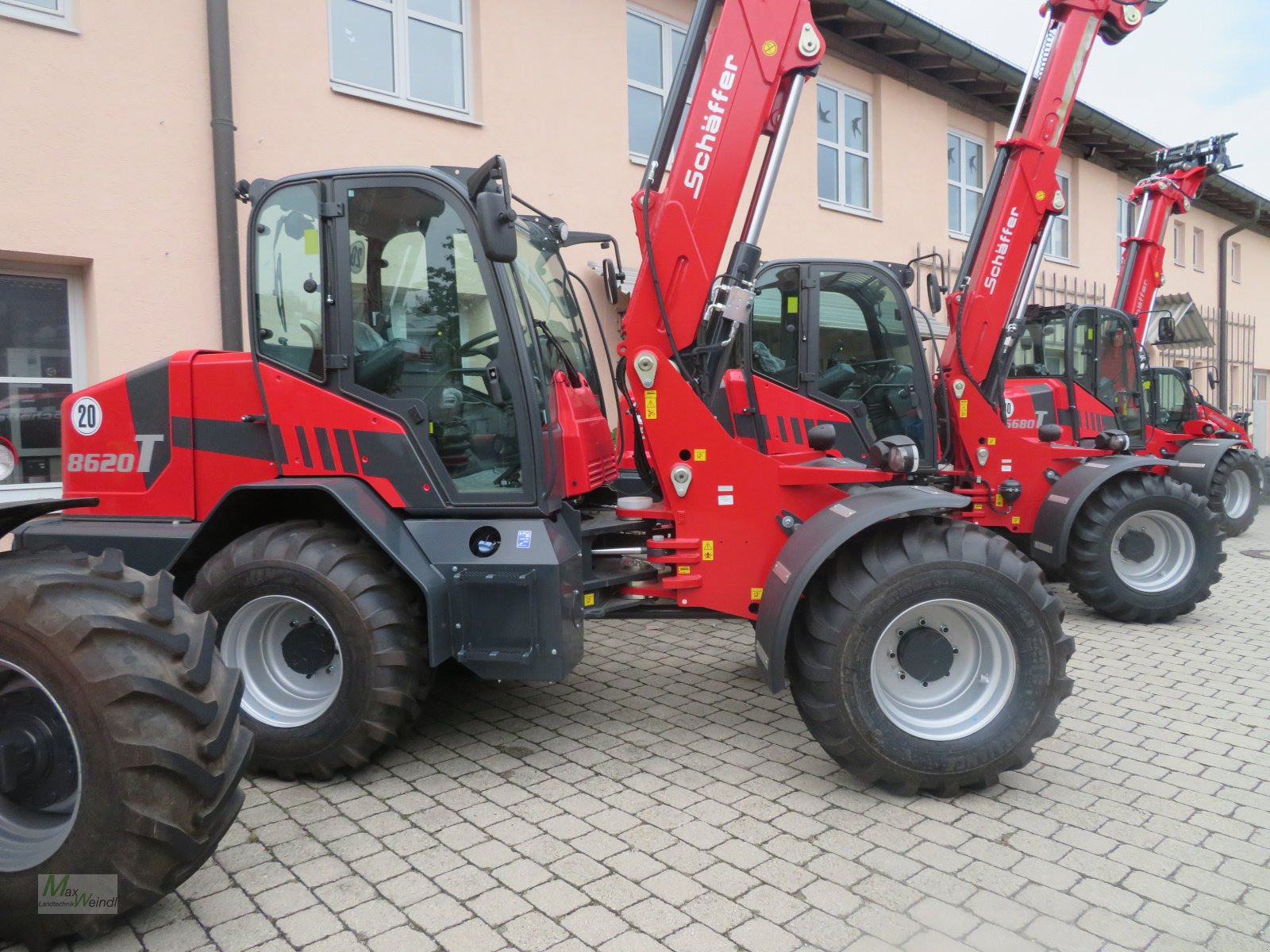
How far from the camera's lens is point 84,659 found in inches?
93.5

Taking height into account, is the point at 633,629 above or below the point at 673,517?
below

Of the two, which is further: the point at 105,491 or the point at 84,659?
the point at 105,491

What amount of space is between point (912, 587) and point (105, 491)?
3533 mm

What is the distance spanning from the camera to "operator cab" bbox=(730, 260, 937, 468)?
241 inches

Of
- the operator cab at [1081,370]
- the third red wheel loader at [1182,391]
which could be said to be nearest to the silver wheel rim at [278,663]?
the operator cab at [1081,370]

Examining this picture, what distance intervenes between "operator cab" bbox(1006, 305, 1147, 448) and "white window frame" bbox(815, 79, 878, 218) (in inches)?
157

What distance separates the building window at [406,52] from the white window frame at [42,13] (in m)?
1.82

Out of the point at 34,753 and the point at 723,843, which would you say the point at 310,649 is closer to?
the point at 34,753

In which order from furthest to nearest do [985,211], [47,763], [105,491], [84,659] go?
[985,211] < [105,491] < [47,763] < [84,659]

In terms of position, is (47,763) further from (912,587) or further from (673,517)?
(912,587)

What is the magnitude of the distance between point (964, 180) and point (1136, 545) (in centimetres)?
915

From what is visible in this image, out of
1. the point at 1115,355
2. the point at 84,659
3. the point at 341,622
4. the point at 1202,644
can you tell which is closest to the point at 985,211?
the point at 1115,355

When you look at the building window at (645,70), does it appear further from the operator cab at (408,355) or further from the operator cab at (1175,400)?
the operator cab at (1175,400)

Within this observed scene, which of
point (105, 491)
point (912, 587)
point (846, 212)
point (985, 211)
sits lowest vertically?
point (912, 587)
